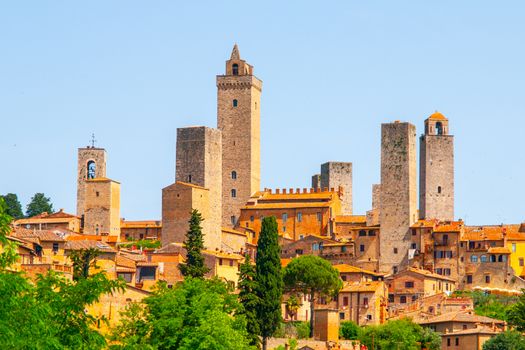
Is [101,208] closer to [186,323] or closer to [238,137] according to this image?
[238,137]

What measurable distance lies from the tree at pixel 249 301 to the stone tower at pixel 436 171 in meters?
34.8

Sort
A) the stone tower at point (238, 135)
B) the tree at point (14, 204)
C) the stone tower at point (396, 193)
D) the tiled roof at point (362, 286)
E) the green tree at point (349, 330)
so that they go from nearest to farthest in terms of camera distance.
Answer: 1. the green tree at point (349, 330)
2. the tiled roof at point (362, 286)
3. the stone tower at point (396, 193)
4. the stone tower at point (238, 135)
5. the tree at point (14, 204)

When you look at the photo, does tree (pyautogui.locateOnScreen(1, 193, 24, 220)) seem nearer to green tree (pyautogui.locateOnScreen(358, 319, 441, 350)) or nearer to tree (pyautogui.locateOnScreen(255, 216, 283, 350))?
green tree (pyautogui.locateOnScreen(358, 319, 441, 350))

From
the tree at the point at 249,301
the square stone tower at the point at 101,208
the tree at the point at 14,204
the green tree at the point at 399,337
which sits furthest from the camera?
the tree at the point at 14,204

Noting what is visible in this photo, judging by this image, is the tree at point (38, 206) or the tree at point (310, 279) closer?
the tree at point (310, 279)

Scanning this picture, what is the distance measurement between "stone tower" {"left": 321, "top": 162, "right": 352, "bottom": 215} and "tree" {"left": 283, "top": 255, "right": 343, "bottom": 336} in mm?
31542

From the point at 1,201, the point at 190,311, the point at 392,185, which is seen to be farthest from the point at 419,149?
the point at 1,201

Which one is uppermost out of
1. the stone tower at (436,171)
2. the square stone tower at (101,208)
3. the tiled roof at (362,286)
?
the stone tower at (436,171)

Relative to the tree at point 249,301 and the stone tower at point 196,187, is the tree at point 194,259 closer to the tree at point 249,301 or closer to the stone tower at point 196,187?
the tree at point 249,301

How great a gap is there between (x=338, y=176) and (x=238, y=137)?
1161 centimetres

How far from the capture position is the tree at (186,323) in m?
51.2

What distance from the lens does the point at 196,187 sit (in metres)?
89.8

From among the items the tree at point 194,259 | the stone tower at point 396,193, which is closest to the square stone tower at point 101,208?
the stone tower at point 396,193

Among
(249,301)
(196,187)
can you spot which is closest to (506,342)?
(249,301)
